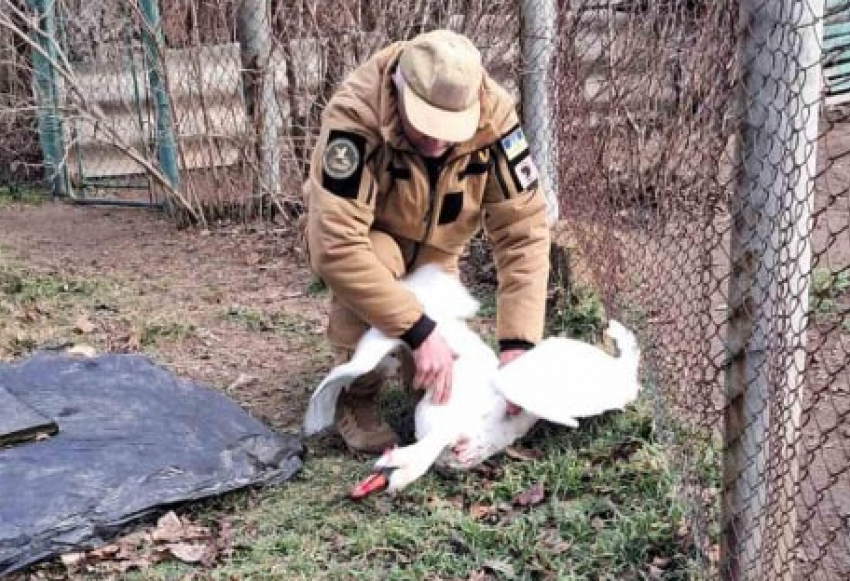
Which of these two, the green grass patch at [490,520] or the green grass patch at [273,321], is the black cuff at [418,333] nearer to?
the green grass patch at [490,520]

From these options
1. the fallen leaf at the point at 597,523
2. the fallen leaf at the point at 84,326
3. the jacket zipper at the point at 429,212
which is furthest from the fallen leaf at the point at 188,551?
the fallen leaf at the point at 84,326

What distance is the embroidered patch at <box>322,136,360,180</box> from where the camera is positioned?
2934 mm

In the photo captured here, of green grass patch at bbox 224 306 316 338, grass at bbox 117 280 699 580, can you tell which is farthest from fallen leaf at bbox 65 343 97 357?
grass at bbox 117 280 699 580

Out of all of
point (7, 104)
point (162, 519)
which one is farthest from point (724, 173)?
point (7, 104)

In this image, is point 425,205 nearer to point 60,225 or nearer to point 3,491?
point 3,491

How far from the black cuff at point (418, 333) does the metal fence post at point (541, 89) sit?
5.20 ft

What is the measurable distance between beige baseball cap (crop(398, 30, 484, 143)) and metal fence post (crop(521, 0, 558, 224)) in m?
1.64

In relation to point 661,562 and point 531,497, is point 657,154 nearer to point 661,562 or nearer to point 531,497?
point 531,497

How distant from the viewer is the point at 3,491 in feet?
9.05

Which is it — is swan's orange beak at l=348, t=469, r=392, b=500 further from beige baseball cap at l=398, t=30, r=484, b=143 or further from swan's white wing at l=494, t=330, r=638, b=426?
beige baseball cap at l=398, t=30, r=484, b=143

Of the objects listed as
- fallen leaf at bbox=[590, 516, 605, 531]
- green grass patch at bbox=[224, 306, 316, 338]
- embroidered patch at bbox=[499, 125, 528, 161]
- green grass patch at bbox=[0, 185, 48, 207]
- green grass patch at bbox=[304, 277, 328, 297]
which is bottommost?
green grass patch at bbox=[0, 185, 48, 207]

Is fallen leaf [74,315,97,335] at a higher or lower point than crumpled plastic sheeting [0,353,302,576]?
lower

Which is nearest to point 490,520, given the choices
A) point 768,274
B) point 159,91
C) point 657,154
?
point 768,274

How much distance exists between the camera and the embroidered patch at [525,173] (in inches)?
124
